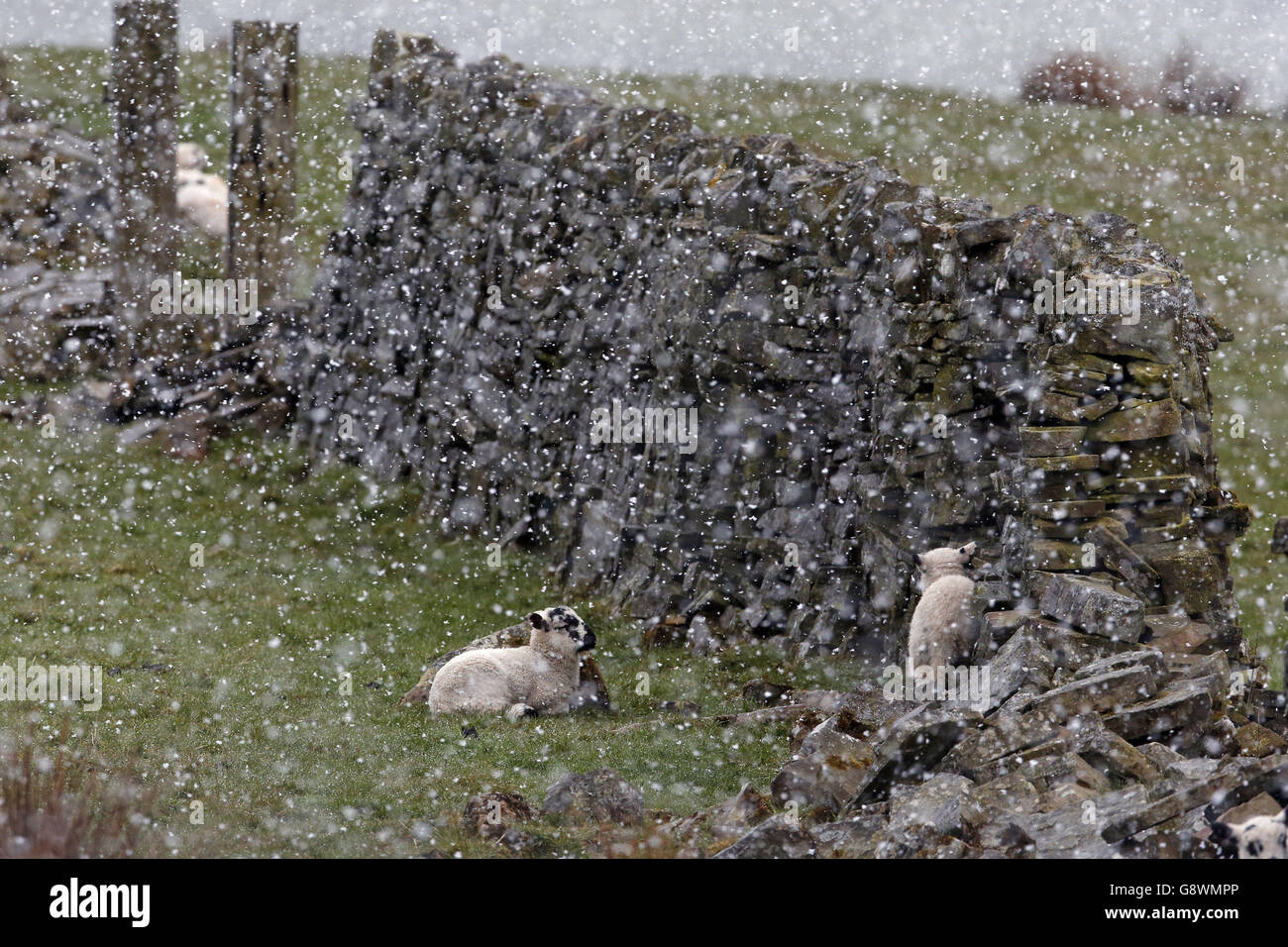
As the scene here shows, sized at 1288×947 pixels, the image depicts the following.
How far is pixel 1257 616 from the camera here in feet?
51.5

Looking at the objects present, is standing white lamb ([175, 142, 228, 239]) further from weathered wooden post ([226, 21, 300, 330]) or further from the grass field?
weathered wooden post ([226, 21, 300, 330])

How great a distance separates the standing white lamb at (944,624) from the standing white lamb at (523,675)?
2488 millimetres

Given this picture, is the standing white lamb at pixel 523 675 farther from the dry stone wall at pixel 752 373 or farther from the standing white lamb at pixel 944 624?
the dry stone wall at pixel 752 373

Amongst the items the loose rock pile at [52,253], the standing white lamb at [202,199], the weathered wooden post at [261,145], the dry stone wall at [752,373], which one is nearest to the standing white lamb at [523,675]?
the dry stone wall at [752,373]

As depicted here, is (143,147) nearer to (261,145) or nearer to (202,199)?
(261,145)

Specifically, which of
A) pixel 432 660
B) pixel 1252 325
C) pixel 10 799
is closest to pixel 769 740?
pixel 432 660

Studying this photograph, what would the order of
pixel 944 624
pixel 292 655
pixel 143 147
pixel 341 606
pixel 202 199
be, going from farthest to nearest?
pixel 202 199 → pixel 143 147 → pixel 341 606 → pixel 292 655 → pixel 944 624

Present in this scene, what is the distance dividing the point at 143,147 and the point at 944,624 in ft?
48.6

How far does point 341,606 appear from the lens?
46.0ft

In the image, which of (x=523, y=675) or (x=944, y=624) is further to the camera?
(x=523, y=675)

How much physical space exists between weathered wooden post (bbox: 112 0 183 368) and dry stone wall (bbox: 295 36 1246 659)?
253cm

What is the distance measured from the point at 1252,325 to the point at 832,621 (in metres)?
15.9

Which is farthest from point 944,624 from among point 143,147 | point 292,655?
point 143,147

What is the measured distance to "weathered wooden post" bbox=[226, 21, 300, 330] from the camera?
19.9 meters
